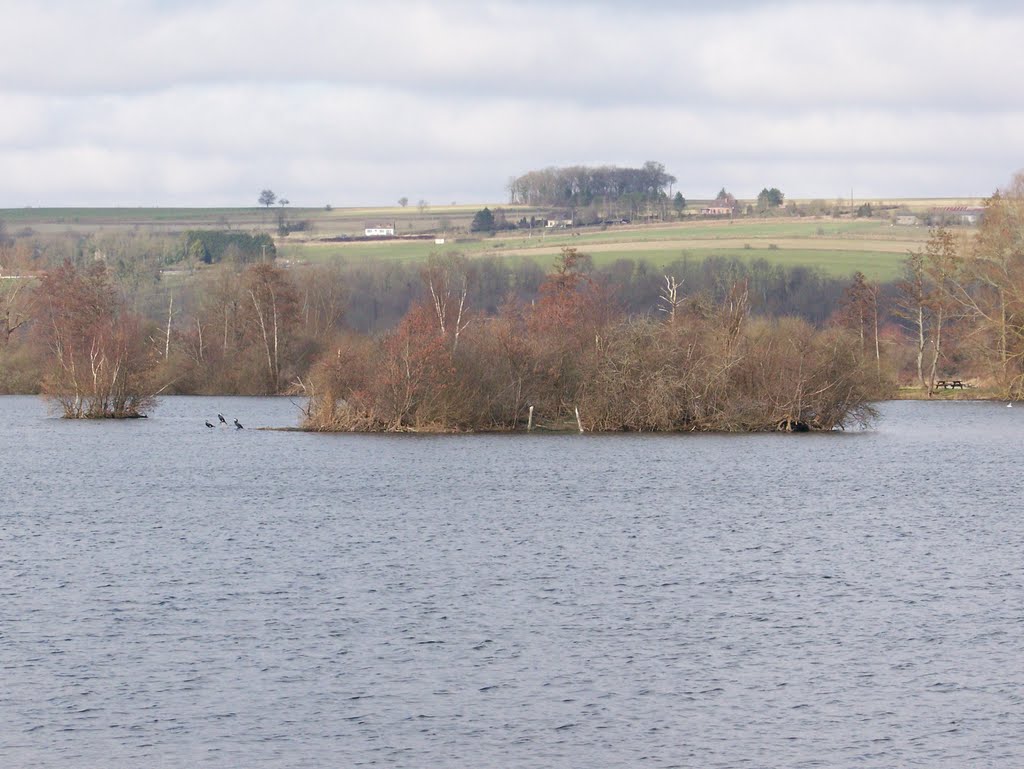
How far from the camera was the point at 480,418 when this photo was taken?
6400 centimetres

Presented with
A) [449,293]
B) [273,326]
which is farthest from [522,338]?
[273,326]

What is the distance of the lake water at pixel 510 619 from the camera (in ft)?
59.6

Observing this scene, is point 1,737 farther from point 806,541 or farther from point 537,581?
point 806,541

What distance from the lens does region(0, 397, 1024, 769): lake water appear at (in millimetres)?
18156

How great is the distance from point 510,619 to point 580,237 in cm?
15548

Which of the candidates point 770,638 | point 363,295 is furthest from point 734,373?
point 363,295

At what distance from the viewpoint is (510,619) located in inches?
980

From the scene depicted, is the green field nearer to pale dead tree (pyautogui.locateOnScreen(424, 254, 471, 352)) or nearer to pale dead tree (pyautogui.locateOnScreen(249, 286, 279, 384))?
pale dead tree (pyautogui.locateOnScreen(424, 254, 471, 352))

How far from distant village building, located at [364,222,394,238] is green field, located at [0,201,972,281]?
1.62 meters

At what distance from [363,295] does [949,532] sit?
112 m

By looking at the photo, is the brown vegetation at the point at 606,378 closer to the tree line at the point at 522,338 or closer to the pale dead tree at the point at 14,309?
the tree line at the point at 522,338

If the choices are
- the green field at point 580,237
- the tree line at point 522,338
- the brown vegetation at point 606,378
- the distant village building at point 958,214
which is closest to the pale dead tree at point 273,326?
the tree line at point 522,338

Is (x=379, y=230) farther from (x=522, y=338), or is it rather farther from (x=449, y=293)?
(x=522, y=338)

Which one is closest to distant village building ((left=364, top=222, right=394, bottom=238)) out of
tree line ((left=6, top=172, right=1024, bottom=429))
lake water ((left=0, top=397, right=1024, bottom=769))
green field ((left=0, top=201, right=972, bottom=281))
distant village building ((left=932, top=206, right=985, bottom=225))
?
green field ((left=0, top=201, right=972, bottom=281))
